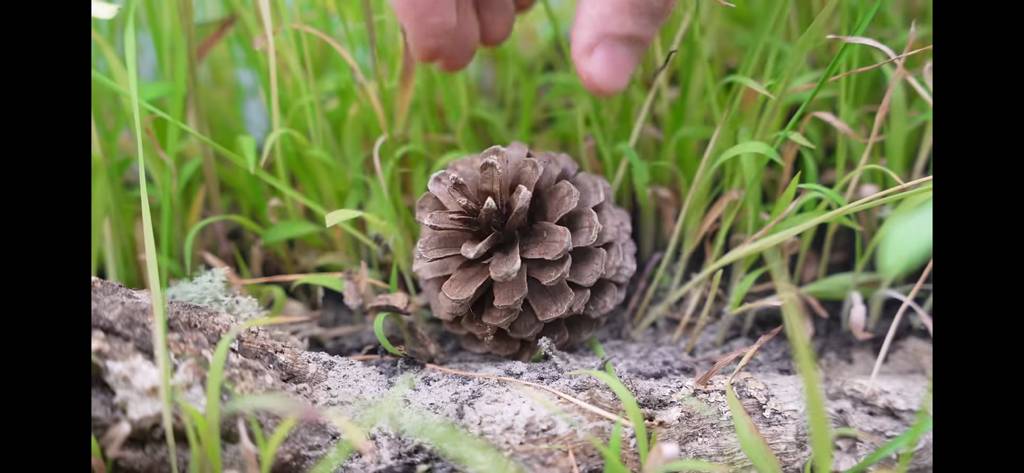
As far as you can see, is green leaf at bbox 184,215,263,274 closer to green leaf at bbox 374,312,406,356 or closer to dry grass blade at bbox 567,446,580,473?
green leaf at bbox 374,312,406,356

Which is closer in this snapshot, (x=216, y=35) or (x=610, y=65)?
(x=610, y=65)

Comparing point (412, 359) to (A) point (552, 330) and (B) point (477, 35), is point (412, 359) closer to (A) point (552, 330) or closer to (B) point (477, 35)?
(A) point (552, 330)

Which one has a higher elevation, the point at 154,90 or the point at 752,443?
the point at 154,90

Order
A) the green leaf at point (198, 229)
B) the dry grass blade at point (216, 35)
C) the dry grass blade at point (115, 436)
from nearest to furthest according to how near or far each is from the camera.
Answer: the dry grass blade at point (115, 436), the green leaf at point (198, 229), the dry grass blade at point (216, 35)

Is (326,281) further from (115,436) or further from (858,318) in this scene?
(858,318)

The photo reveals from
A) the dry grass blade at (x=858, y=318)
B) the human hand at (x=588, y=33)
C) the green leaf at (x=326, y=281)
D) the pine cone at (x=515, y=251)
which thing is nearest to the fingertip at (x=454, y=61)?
the human hand at (x=588, y=33)

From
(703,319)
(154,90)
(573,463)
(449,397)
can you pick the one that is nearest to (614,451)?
(573,463)

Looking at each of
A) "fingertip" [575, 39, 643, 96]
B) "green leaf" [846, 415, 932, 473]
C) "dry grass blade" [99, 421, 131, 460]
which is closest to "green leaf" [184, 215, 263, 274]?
"dry grass blade" [99, 421, 131, 460]

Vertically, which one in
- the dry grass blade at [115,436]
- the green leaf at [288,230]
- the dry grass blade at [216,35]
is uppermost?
the dry grass blade at [216,35]

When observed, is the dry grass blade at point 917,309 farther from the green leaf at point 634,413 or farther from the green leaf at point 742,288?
the green leaf at point 634,413
